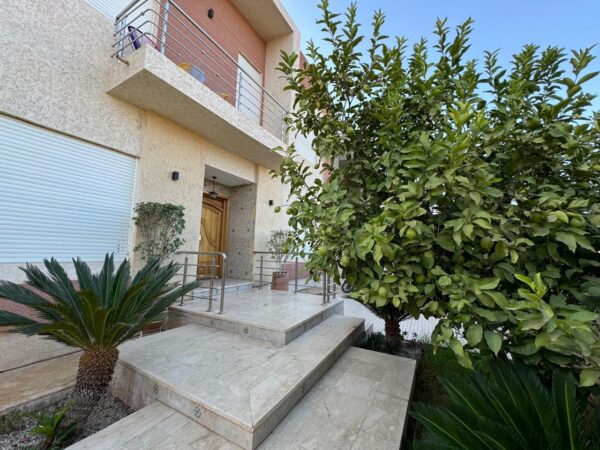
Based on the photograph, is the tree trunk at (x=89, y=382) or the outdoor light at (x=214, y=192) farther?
the outdoor light at (x=214, y=192)

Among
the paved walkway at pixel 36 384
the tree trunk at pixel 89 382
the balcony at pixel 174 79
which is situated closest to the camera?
the tree trunk at pixel 89 382

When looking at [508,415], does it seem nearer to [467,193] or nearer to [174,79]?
[467,193]

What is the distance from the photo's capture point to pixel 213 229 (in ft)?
27.1

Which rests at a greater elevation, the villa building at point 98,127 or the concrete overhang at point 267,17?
the concrete overhang at point 267,17

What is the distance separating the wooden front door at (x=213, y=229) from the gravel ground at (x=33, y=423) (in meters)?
4.84

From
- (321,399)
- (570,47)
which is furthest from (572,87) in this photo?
(321,399)

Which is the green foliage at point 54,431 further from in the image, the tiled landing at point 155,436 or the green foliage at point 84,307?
the green foliage at point 84,307

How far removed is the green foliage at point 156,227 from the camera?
5.09m

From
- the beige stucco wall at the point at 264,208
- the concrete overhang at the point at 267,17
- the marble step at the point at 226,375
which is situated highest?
the concrete overhang at the point at 267,17

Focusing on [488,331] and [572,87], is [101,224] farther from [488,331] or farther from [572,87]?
[572,87]

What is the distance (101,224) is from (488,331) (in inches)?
223

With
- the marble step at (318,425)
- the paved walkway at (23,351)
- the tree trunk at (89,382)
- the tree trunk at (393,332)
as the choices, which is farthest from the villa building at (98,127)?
the tree trunk at (393,332)

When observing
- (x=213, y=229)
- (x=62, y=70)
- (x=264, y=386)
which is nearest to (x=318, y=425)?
(x=264, y=386)

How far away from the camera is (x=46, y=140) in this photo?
4.08 metres
